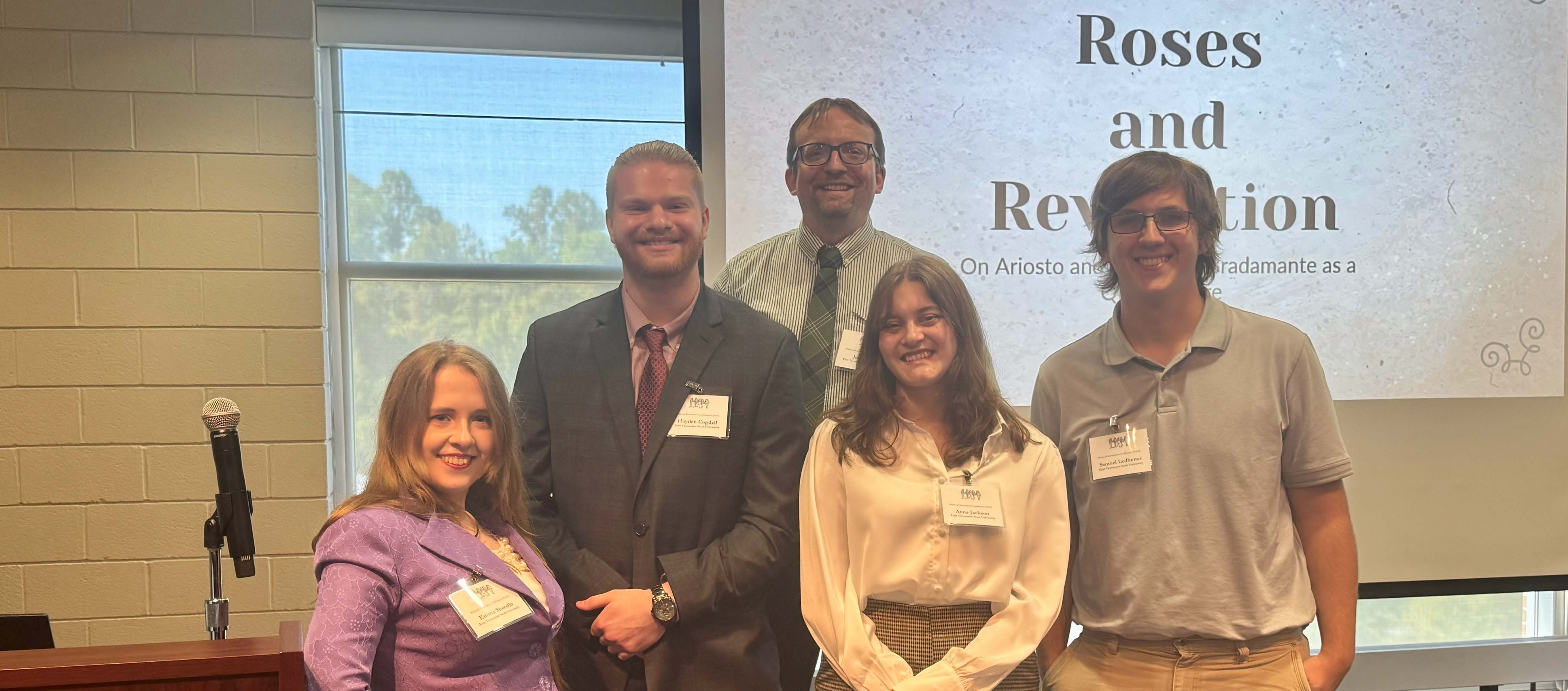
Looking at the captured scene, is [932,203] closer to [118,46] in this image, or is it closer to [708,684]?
[708,684]

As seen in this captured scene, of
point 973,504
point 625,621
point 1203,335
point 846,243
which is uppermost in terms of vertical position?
point 846,243

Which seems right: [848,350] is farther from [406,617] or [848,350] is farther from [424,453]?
[406,617]

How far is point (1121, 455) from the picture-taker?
88.5 inches

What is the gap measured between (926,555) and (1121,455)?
549 millimetres

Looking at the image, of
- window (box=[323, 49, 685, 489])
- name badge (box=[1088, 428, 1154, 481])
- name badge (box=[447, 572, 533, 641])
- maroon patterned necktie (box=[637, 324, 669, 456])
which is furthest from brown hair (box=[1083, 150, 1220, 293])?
window (box=[323, 49, 685, 489])

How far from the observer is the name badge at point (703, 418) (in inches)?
89.6

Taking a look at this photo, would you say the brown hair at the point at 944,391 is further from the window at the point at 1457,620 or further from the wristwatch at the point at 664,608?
the window at the point at 1457,620

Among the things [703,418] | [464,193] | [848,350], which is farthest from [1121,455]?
[464,193]

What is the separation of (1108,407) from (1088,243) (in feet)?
2.62

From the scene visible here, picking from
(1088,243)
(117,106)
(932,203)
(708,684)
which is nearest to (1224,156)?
(1088,243)

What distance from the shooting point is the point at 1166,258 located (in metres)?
2.25

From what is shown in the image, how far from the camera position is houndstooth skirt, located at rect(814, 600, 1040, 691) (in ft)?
6.68

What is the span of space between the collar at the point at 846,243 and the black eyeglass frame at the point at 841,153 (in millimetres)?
147

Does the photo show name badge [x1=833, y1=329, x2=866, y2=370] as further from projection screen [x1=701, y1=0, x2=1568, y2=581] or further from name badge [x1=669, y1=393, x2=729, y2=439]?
projection screen [x1=701, y1=0, x2=1568, y2=581]
